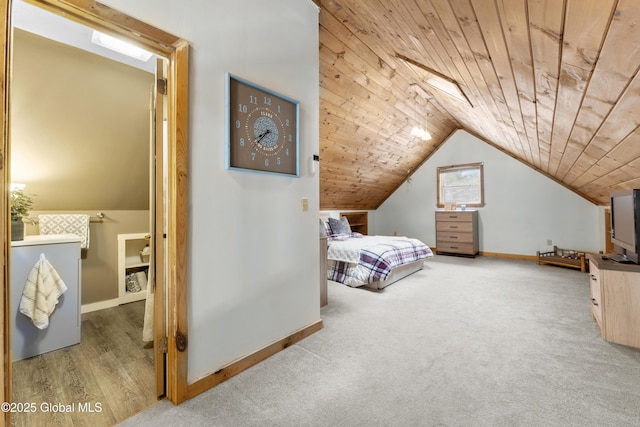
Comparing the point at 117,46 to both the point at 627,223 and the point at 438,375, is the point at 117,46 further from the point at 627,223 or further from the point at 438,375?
the point at 627,223

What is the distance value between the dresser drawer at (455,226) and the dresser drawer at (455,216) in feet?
0.23

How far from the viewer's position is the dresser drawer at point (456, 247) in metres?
5.56

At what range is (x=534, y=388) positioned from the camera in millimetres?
1585

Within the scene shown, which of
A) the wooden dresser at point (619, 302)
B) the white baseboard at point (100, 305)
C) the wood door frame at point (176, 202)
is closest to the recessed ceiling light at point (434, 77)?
the wooden dresser at point (619, 302)

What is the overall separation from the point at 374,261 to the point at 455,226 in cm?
299

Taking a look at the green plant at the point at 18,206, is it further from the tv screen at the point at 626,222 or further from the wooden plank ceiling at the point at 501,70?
the tv screen at the point at 626,222

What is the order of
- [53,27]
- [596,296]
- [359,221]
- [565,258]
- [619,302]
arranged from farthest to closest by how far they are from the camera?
[359,221]
[565,258]
[596,296]
[619,302]
[53,27]

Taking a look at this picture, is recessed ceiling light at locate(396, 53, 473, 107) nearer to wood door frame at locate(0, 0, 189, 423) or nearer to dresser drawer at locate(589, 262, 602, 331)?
dresser drawer at locate(589, 262, 602, 331)

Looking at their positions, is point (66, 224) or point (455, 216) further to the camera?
point (455, 216)

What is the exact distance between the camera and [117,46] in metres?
2.14

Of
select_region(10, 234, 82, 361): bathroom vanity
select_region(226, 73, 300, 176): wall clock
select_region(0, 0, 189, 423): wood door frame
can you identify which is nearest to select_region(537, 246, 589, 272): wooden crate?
select_region(226, 73, 300, 176): wall clock

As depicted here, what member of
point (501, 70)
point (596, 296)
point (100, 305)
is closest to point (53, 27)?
point (100, 305)

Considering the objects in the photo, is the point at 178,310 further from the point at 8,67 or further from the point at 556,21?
the point at 556,21

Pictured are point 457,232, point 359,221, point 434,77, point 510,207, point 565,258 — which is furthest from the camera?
point 359,221
